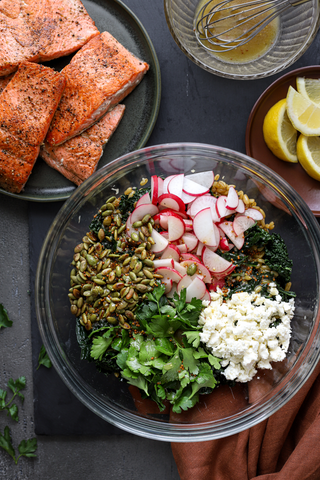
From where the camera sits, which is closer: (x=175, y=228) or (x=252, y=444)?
(x=175, y=228)

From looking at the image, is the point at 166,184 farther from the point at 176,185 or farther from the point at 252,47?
the point at 252,47

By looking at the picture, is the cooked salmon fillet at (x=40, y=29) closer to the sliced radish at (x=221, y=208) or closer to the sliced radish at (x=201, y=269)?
the sliced radish at (x=221, y=208)

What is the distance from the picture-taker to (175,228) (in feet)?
6.94

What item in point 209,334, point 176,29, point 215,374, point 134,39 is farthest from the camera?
point 134,39

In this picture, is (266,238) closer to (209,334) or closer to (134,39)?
(209,334)

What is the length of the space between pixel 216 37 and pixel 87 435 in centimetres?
269

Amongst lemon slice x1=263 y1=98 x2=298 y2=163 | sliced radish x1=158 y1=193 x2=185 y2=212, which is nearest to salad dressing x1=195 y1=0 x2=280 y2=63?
lemon slice x1=263 y1=98 x2=298 y2=163

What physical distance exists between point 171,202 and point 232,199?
36cm

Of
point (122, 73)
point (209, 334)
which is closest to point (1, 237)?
point (122, 73)

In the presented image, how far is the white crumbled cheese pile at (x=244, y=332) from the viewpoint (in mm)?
1914

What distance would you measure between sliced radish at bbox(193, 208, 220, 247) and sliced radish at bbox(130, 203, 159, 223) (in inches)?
10.0

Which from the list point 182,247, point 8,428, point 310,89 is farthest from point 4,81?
point 8,428

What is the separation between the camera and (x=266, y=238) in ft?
7.11

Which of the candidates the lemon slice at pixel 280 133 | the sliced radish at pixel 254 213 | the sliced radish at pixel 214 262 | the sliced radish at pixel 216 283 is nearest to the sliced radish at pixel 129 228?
the sliced radish at pixel 214 262
